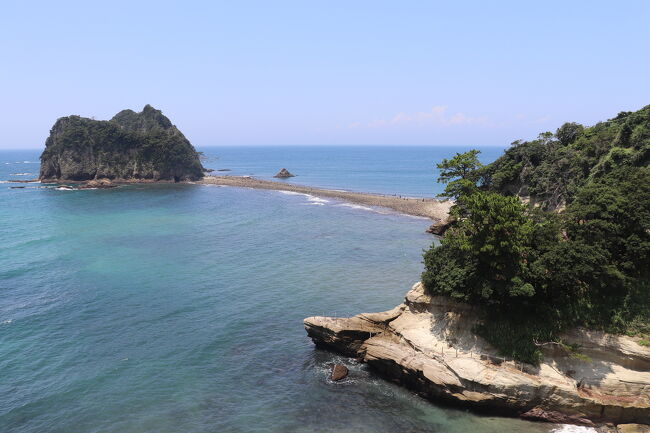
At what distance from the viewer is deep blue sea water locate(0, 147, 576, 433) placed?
2823 centimetres

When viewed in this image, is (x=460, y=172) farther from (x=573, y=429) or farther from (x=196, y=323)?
(x=196, y=323)

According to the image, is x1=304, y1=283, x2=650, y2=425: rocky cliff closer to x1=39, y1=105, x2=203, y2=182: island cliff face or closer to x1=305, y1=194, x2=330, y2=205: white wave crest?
x1=305, y1=194, x2=330, y2=205: white wave crest

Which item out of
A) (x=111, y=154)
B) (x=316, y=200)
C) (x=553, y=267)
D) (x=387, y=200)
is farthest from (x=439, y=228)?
(x=111, y=154)

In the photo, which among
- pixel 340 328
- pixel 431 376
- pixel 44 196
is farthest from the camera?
pixel 44 196

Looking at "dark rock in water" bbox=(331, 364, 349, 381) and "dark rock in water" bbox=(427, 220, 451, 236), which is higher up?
"dark rock in water" bbox=(427, 220, 451, 236)

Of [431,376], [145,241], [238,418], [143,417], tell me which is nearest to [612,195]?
[431,376]

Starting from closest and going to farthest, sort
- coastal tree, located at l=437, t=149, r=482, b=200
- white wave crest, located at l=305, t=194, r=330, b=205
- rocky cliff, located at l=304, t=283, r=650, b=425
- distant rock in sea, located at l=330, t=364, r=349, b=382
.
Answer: rocky cliff, located at l=304, t=283, r=650, b=425 → distant rock in sea, located at l=330, t=364, r=349, b=382 → coastal tree, located at l=437, t=149, r=482, b=200 → white wave crest, located at l=305, t=194, r=330, b=205

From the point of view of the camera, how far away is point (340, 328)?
35.2 m

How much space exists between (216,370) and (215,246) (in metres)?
36.5

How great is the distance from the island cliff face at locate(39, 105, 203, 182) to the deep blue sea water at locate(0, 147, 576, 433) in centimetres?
7100

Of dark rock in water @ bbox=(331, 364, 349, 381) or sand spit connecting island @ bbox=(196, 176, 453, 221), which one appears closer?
dark rock in water @ bbox=(331, 364, 349, 381)

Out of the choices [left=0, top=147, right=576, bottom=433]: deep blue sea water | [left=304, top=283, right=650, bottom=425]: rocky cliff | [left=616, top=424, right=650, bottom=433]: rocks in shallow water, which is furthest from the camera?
[left=0, top=147, right=576, bottom=433]: deep blue sea water

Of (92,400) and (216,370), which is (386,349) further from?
(92,400)

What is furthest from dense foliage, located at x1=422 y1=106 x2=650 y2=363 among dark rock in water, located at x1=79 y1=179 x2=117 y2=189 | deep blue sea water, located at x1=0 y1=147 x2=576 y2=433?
dark rock in water, located at x1=79 y1=179 x2=117 y2=189
